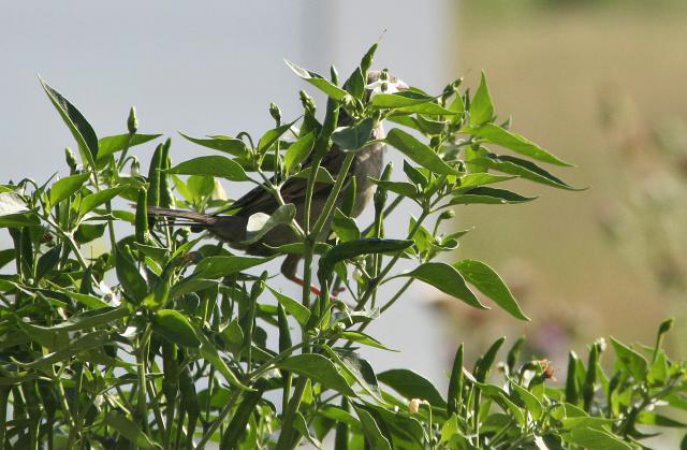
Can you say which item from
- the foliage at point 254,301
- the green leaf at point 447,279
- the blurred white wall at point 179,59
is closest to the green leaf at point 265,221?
the foliage at point 254,301

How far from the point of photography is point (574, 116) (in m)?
11.0

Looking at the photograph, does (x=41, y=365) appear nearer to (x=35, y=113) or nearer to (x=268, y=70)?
(x=35, y=113)

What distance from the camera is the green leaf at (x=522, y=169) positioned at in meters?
0.80

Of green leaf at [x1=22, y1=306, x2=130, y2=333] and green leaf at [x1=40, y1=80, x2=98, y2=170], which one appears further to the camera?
green leaf at [x1=40, y1=80, x2=98, y2=170]

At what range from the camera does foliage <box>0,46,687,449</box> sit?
0.72 metres

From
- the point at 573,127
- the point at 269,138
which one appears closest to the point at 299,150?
the point at 269,138

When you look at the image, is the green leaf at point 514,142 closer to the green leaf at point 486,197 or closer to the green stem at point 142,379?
the green leaf at point 486,197

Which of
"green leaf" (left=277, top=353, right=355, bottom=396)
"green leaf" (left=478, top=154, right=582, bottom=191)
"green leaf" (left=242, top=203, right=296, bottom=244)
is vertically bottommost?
"green leaf" (left=277, top=353, right=355, bottom=396)

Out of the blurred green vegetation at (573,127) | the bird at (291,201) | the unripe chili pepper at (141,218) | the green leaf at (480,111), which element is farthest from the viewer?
the blurred green vegetation at (573,127)

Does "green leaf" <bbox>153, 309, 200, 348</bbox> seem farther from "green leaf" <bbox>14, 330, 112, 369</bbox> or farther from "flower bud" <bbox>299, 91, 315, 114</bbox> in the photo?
"flower bud" <bbox>299, 91, 315, 114</bbox>

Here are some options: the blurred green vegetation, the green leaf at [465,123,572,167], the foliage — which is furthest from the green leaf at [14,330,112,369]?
the blurred green vegetation

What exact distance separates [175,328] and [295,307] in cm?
12

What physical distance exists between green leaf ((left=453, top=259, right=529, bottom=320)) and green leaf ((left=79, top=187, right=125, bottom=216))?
0.26m

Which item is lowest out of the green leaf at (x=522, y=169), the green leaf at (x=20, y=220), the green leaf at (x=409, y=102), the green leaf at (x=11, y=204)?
the green leaf at (x=20, y=220)
